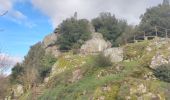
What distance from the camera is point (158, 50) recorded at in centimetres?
2630

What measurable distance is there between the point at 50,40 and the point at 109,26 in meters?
9.82

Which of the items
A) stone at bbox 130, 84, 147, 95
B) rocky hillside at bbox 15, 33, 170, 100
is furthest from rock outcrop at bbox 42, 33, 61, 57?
stone at bbox 130, 84, 147, 95

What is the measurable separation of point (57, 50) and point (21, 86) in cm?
902

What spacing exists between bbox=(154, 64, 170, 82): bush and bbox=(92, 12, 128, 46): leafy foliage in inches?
1086

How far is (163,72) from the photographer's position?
74.7ft

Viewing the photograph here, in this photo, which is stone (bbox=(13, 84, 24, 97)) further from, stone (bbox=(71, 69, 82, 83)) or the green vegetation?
stone (bbox=(71, 69, 82, 83))

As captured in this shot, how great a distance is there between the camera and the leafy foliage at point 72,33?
51938mm

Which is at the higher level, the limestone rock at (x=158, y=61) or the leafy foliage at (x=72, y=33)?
the leafy foliage at (x=72, y=33)

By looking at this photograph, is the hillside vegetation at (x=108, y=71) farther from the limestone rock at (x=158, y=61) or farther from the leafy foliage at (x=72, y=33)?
the leafy foliage at (x=72, y=33)

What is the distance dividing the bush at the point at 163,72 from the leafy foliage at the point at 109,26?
2759 cm

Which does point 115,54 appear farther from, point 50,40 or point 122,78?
point 50,40

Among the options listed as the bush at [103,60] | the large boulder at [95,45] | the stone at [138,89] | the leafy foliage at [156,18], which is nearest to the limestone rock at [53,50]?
the large boulder at [95,45]

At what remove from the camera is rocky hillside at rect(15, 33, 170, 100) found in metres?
20.5

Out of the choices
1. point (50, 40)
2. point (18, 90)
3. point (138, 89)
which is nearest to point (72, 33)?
point (50, 40)
